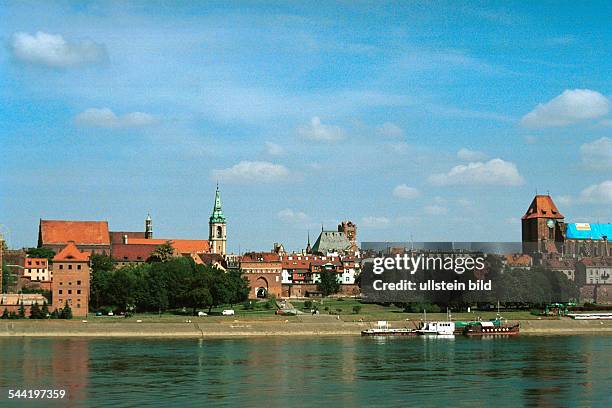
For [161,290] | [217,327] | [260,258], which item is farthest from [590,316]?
[260,258]

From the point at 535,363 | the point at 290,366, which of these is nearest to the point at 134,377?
the point at 290,366

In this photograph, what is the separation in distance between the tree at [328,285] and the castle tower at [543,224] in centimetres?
4539

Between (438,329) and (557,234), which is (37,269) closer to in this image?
(438,329)

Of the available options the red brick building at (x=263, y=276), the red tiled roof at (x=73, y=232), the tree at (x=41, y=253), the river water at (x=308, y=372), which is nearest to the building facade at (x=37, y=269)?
the tree at (x=41, y=253)

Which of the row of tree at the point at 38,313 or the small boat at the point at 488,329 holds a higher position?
the row of tree at the point at 38,313

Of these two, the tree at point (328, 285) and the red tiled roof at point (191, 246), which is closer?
the tree at point (328, 285)

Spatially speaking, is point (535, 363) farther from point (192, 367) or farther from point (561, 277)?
point (561, 277)

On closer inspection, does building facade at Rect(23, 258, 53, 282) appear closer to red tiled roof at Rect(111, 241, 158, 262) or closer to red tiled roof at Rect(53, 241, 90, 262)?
red tiled roof at Rect(111, 241, 158, 262)

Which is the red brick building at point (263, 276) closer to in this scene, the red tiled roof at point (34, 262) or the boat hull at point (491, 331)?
the red tiled roof at point (34, 262)

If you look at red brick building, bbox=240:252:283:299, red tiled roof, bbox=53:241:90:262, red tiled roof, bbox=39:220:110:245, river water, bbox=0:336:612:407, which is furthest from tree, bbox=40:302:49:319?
red tiled roof, bbox=39:220:110:245

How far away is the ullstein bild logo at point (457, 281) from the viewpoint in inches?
4560

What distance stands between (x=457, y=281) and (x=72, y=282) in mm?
41842

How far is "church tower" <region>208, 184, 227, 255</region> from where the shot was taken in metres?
190

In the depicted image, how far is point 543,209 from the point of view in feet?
629
